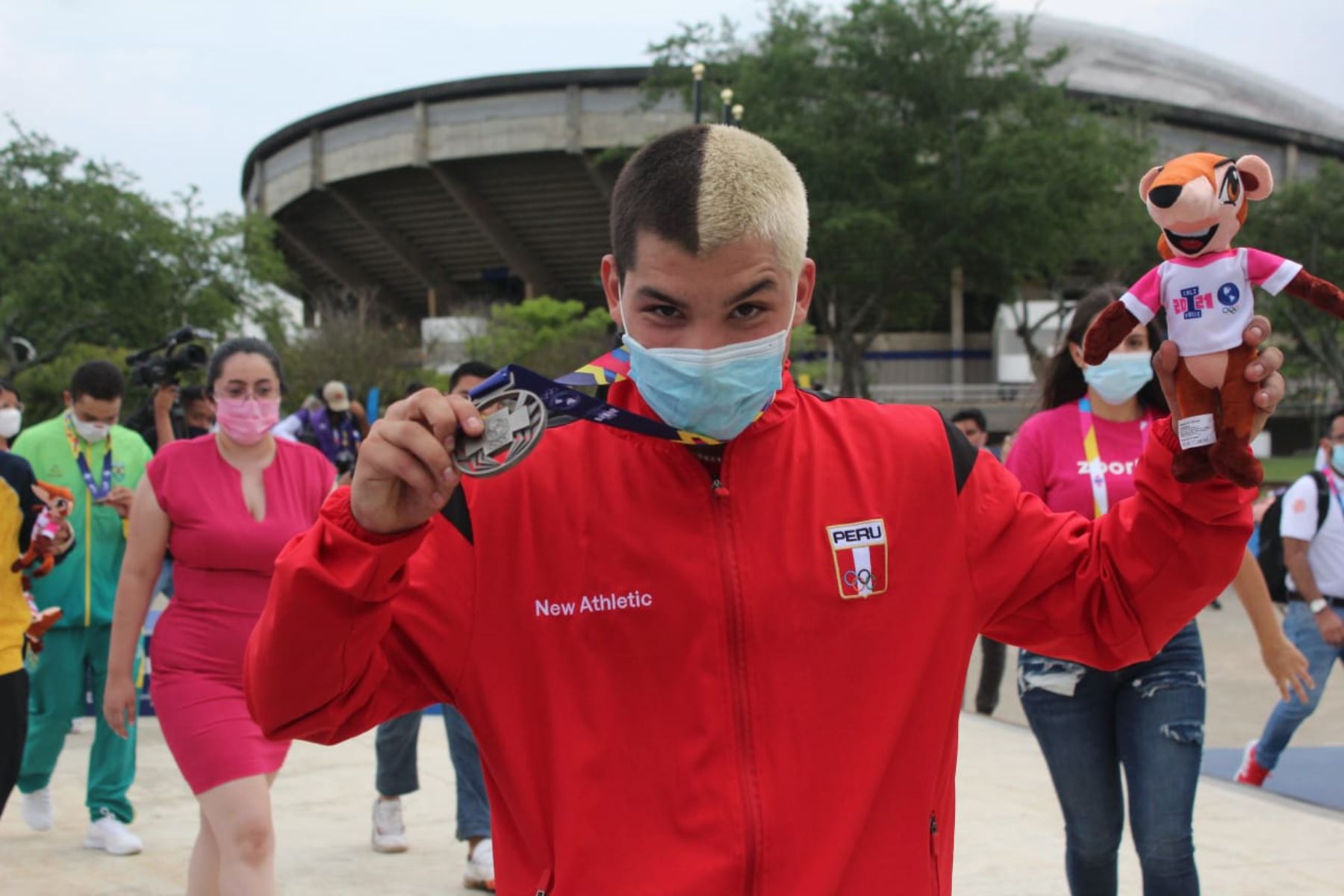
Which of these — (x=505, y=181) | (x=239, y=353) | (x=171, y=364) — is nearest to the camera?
(x=239, y=353)

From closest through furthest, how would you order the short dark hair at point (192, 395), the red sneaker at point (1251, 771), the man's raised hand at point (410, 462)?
the man's raised hand at point (410, 462) < the red sneaker at point (1251, 771) < the short dark hair at point (192, 395)

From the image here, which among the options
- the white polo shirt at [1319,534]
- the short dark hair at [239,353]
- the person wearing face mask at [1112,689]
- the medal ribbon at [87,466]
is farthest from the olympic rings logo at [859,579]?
the white polo shirt at [1319,534]

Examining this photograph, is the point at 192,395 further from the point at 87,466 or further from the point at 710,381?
the point at 710,381

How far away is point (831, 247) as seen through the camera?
1246 inches

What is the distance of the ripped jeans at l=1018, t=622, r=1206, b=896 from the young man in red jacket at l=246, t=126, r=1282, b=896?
80.1 inches

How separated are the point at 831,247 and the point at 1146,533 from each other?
2988 centimetres

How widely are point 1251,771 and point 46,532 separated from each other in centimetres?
631

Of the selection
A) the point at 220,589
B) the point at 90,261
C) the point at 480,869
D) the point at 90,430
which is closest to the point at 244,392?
the point at 220,589

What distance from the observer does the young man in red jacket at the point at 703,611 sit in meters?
2.10

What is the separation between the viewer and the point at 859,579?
2.21 metres

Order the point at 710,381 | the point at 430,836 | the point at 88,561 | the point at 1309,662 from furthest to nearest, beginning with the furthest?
the point at 1309,662 → the point at 88,561 → the point at 430,836 → the point at 710,381

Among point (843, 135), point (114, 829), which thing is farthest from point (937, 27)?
point (114, 829)

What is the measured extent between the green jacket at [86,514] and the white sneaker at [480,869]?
2504 millimetres

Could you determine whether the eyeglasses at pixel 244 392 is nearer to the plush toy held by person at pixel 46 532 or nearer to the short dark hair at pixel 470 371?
the plush toy held by person at pixel 46 532
